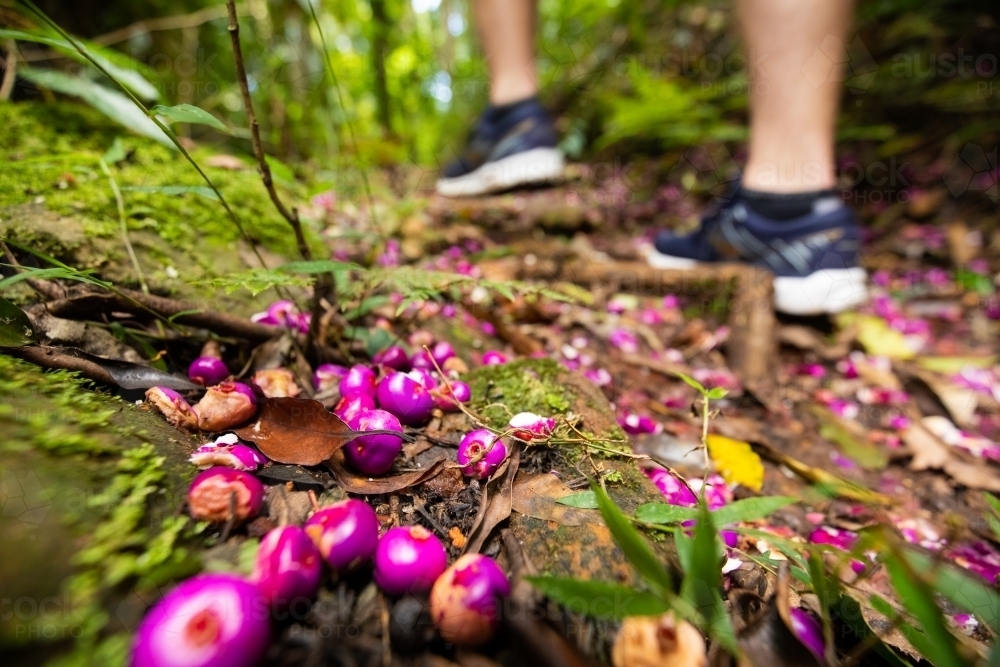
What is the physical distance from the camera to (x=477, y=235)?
3.41 metres

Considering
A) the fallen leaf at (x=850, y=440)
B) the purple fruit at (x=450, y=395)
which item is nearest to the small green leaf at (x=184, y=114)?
the purple fruit at (x=450, y=395)

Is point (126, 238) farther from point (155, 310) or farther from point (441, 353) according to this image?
point (441, 353)

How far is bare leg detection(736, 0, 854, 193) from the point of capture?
2.72 metres

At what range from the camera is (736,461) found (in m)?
1.70

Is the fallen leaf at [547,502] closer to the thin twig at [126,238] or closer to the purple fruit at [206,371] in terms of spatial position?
the purple fruit at [206,371]

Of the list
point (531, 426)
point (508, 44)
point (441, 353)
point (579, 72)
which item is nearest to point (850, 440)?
point (531, 426)

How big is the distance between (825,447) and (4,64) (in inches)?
165

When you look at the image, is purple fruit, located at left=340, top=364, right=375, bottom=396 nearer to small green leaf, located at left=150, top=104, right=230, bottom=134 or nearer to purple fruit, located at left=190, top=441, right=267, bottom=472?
purple fruit, located at left=190, top=441, right=267, bottom=472

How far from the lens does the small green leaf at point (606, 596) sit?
28.7 inches

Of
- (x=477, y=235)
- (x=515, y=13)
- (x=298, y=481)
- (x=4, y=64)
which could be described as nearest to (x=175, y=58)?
(x=4, y=64)

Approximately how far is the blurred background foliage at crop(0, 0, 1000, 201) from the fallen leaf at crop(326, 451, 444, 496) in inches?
80.2

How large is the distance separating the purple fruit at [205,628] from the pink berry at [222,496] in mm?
164

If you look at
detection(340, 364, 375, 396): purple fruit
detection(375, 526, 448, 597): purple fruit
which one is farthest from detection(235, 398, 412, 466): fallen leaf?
detection(375, 526, 448, 597): purple fruit

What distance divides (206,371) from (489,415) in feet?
2.48
